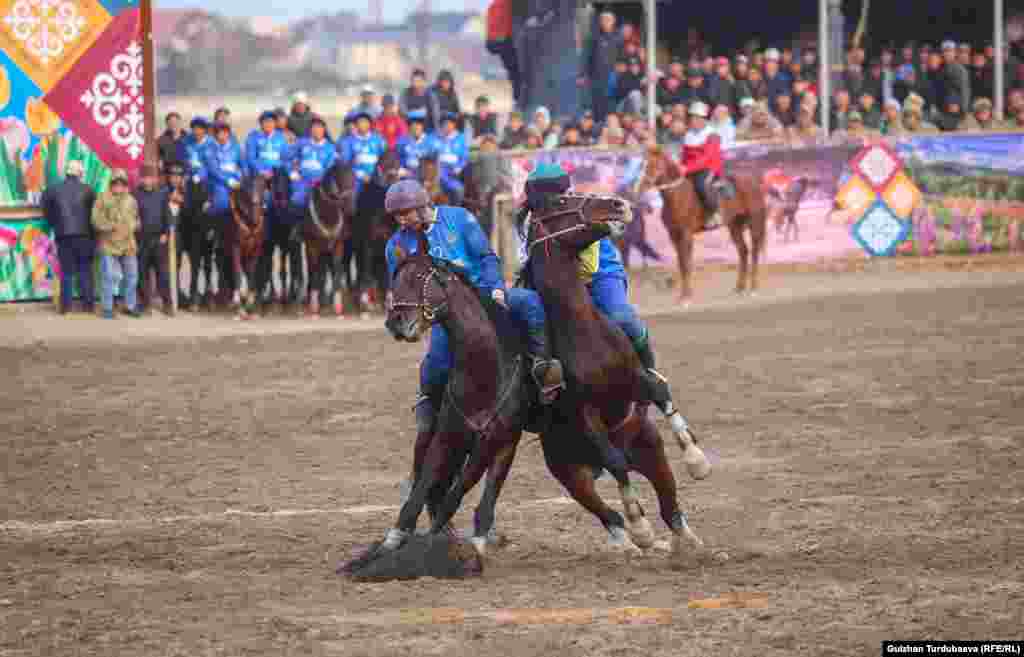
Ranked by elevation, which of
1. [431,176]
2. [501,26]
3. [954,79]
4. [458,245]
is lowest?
[458,245]

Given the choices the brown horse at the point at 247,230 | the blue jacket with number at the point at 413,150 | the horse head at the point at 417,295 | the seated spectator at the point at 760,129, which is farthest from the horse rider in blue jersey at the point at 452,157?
the horse head at the point at 417,295

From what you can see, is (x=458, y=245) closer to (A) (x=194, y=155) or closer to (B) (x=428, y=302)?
(B) (x=428, y=302)

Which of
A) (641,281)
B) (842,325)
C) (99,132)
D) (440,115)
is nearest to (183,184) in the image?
(99,132)

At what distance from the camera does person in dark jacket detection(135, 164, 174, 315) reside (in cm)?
2164

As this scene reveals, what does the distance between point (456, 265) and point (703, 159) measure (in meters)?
14.2

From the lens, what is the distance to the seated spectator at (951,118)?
25953mm

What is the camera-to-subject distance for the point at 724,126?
24.5 meters

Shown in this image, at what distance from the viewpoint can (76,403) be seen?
15531 mm

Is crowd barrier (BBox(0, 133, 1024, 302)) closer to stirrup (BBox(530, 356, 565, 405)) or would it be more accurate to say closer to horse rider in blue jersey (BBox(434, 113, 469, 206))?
horse rider in blue jersey (BBox(434, 113, 469, 206))

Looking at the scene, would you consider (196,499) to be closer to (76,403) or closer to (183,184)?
(76,403)

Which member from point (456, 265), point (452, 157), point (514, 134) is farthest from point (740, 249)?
point (456, 265)

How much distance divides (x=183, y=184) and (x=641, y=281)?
622 cm

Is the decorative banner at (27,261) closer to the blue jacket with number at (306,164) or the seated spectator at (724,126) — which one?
the blue jacket with number at (306,164)

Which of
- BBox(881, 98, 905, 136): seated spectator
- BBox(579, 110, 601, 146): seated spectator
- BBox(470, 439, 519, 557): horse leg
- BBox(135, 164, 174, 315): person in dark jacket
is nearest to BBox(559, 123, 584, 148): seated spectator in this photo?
BBox(579, 110, 601, 146): seated spectator
